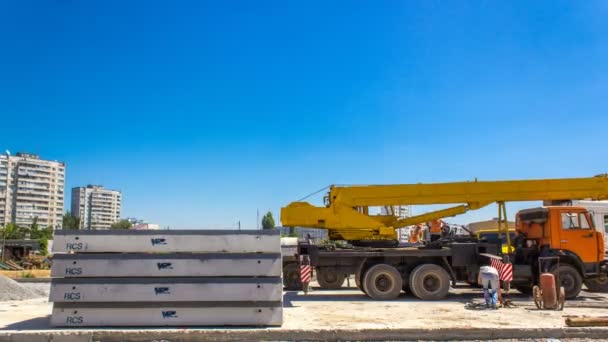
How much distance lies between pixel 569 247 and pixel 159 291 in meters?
11.0

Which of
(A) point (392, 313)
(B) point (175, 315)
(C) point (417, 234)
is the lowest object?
(A) point (392, 313)

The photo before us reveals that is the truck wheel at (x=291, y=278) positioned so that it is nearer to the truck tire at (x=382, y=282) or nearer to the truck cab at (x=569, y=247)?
the truck tire at (x=382, y=282)

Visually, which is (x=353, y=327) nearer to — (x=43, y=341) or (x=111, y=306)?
(x=111, y=306)

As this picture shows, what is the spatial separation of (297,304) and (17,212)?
435ft

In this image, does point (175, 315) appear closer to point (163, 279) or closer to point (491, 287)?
point (163, 279)

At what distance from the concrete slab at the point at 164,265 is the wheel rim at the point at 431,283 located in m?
6.32

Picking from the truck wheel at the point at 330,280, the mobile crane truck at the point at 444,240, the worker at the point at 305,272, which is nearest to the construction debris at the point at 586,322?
the mobile crane truck at the point at 444,240

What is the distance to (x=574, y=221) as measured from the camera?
46.2ft

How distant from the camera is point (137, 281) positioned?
848 centimetres

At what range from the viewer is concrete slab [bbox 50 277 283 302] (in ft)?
27.6

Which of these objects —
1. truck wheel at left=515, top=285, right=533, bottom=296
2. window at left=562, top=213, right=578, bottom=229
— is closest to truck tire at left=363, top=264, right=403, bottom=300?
truck wheel at left=515, top=285, right=533, bottom=296

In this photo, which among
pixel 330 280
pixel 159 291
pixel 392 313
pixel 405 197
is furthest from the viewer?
pixel 330 280

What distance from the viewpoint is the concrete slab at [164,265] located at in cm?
848

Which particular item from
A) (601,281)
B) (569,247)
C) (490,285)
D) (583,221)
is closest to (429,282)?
(490,285)
